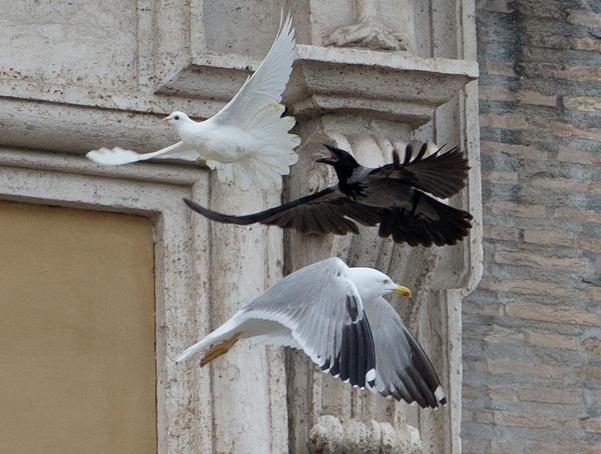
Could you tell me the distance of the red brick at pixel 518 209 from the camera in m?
8.47

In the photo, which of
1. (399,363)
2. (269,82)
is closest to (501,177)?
(399,363)

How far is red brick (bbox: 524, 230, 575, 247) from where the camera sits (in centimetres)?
848

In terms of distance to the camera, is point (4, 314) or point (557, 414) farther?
point (557, 414)

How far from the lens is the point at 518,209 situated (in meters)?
8.49

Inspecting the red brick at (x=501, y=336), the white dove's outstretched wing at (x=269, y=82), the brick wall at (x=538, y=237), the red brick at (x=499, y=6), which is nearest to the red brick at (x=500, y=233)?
the brick wall at (x=538, y=237)

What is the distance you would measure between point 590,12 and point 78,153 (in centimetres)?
164

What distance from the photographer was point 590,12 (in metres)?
8.70

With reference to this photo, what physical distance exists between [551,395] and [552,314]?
21 centimetres

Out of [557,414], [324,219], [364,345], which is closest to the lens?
[364,345]

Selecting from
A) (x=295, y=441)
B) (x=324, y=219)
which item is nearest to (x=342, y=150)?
(x=324, y=219)

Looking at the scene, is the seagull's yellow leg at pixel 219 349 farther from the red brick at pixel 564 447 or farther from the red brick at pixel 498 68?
the red brick at pixel 498 68

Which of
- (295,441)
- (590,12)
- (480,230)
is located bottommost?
(295,441)

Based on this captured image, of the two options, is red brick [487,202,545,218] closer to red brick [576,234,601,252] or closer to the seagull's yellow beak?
red brick [576,234,601,252]

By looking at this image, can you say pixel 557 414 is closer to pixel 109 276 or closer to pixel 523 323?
pixel 523 323
